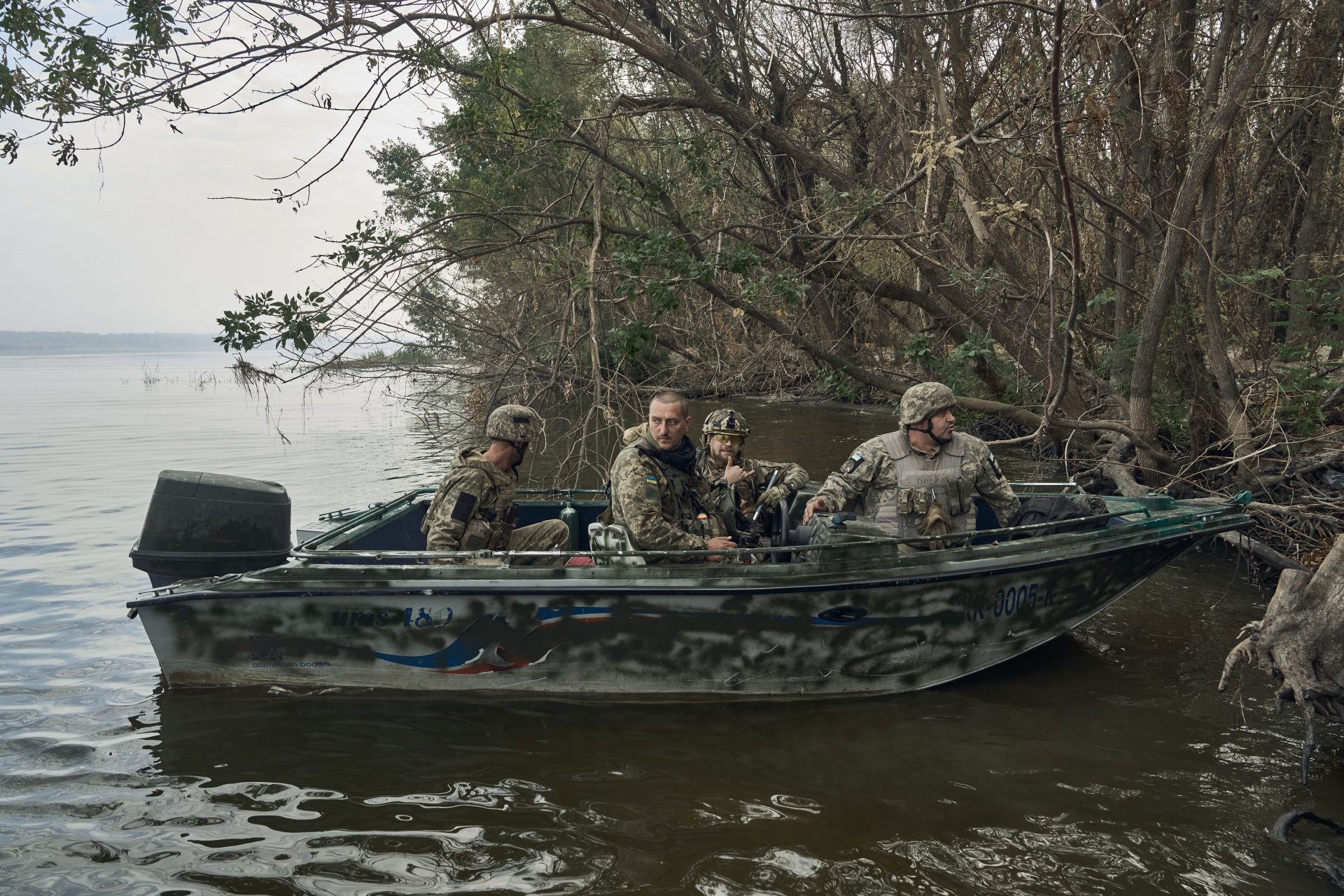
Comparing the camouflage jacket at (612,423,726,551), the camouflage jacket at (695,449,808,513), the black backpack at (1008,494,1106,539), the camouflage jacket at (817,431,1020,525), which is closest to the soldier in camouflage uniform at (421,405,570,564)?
the camouflage jacket at (612,423,726,551)

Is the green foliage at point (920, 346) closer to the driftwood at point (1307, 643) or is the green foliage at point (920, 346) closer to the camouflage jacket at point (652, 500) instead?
the camouflage jacket at point (652, 500)

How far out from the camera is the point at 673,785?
4965 millimetres

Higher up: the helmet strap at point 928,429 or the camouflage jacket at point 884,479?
the helmet strap at point 928,429

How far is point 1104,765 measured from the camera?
4.99 metres

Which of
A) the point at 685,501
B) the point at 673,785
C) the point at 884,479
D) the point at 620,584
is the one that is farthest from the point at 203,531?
the point at 884,479

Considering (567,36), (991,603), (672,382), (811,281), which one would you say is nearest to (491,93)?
(811,281)

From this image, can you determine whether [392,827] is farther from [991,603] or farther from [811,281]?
[811,281]

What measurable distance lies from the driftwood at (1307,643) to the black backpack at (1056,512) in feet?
5.32

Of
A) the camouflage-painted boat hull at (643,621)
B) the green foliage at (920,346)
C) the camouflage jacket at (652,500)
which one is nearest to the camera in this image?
the camouflage-painted boat hull at (643,621)

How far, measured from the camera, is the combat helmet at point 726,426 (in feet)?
20.2

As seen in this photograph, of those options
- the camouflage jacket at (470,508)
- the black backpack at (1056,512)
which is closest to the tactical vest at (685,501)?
the camouflage jacket at (470,508)

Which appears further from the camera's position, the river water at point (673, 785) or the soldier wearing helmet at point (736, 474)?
the soldier wearing helmet at point (736, 474)

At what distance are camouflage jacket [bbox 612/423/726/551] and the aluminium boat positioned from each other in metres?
0.13

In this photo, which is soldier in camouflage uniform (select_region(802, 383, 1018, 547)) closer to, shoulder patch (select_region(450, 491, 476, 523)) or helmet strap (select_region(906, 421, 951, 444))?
helmet strap (select_region(906, 421, 951, 444))
